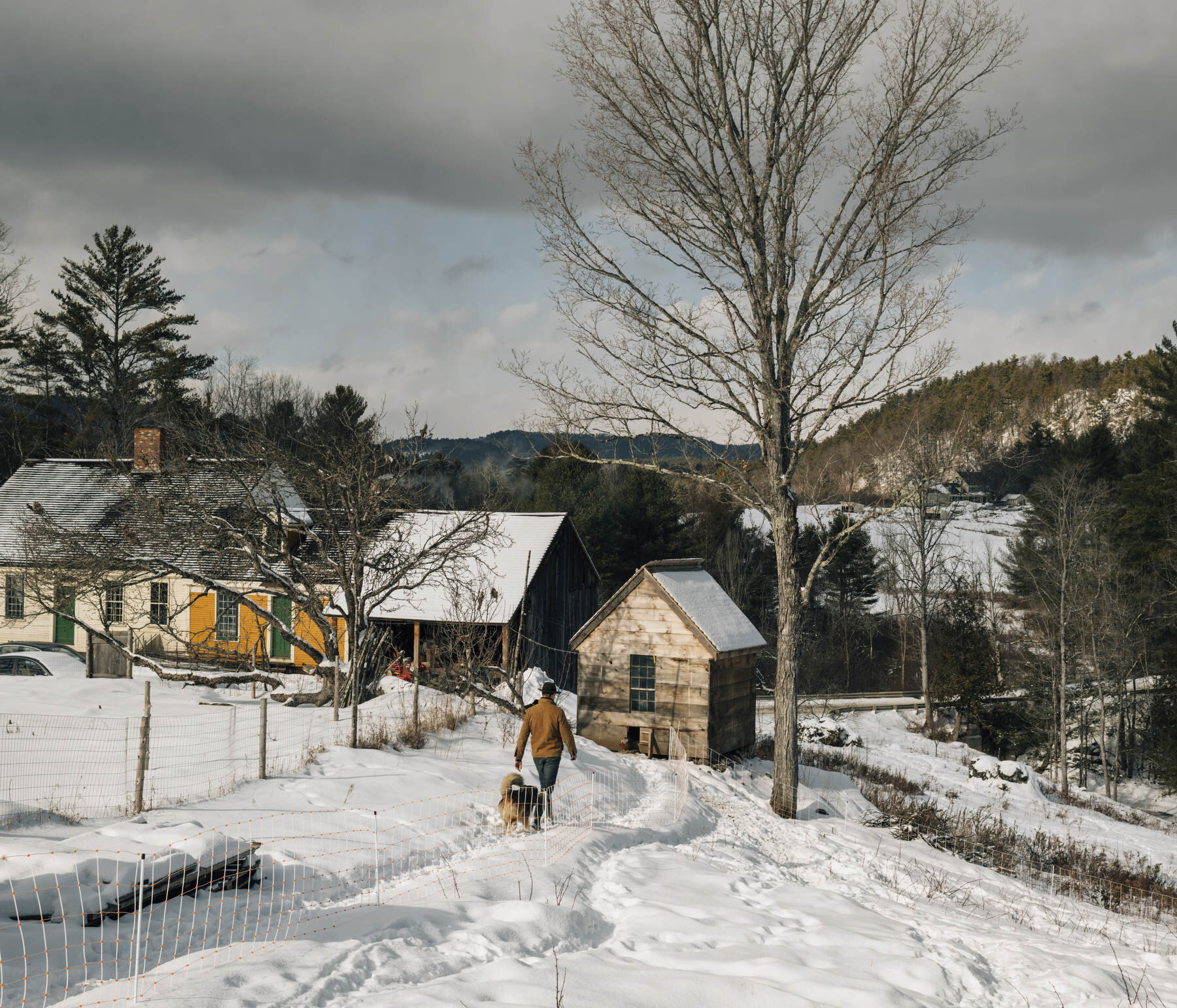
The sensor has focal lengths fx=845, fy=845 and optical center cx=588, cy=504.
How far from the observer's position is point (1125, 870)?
15.0 metres

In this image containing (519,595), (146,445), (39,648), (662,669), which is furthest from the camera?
(146,445)

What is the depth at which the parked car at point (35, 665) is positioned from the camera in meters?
23.8

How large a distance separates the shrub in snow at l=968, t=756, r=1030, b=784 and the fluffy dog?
19185mm

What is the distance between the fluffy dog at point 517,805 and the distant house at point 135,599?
19.3 m

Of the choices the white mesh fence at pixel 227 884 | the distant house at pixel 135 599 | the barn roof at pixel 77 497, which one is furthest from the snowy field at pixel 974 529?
the white mesh fence at pixel 227 884

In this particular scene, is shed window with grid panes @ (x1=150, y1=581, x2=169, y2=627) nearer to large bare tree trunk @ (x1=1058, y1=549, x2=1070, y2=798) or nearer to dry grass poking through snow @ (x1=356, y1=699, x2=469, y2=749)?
dry grass poking through snow @ (x1=356, y1=699, x2=469, y2=749)

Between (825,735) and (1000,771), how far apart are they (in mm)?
5280

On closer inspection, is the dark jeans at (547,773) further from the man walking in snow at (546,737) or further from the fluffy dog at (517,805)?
the fluffy dog at (517,805)

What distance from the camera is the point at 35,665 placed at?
79.0 ft

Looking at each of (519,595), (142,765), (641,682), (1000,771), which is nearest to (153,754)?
(142,765)

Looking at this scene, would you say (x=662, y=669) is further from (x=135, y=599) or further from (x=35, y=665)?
(x=135, y=599)

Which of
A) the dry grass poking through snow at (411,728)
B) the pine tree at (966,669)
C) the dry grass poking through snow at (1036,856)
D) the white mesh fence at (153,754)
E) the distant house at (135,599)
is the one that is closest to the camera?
the white mesh fence at (153,754)

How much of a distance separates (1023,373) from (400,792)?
516 feet

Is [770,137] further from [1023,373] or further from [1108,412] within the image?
[1023,373]
